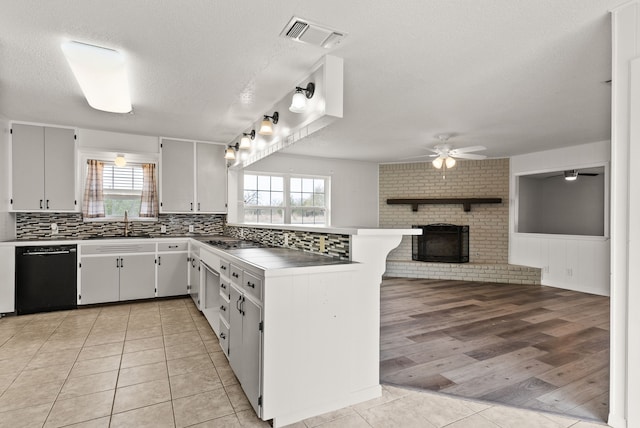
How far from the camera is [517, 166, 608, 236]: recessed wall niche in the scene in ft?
21.2

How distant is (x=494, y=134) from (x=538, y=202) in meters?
2.97

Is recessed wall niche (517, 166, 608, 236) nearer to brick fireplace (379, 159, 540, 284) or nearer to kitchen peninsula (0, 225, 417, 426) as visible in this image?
brick fireplace (379, 159, 540, 284)

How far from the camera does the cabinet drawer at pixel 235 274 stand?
2363 mm

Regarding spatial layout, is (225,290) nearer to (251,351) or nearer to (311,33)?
(251,351)

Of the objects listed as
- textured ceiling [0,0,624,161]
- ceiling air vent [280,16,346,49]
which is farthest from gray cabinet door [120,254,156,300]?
ceiling air vent [280,16,346,49]

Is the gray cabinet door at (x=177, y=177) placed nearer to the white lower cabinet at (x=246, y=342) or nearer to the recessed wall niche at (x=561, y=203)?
the white lower cabinet at (x=246, y=342)

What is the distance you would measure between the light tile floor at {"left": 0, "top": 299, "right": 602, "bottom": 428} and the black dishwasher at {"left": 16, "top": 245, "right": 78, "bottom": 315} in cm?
60

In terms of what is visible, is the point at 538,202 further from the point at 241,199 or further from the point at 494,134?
the point at 241,199

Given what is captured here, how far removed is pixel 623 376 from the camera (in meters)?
1.85

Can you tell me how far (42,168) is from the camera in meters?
4.29

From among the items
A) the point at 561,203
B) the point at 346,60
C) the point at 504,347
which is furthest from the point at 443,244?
the point at 346,60

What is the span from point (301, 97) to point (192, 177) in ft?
10.5

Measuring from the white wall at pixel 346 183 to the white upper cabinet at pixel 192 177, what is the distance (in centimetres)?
135

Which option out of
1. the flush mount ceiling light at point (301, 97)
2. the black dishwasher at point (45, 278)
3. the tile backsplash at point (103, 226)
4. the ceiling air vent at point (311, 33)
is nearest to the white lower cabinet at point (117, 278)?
the black dishwasher at point (45, 278)
